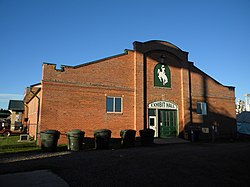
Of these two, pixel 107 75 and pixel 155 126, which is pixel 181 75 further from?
pixel 107 75

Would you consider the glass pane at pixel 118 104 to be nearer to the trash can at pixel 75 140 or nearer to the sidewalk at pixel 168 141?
the sidewalk at pixel 168 141

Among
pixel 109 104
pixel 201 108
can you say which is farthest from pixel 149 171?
Answer: pixel 201 108

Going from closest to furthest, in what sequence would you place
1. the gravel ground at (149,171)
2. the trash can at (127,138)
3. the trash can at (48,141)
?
1. the gravel ground at (149,171)
2. the trash can at (48,141)
3. the trash can at (127,138)

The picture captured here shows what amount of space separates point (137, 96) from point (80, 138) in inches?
266

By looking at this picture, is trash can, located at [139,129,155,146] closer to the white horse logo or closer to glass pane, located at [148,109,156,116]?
glass pane, located at [148,109,156,116]

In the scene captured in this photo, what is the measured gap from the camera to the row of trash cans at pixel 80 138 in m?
12.6

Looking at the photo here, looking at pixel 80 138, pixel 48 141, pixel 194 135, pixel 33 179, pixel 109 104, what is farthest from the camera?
pixel 194 135

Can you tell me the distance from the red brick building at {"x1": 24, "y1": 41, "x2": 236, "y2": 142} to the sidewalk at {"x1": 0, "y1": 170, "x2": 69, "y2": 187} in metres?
7.84

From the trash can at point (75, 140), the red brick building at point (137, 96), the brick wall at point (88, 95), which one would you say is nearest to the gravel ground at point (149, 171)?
the trash can at point (75, 140)

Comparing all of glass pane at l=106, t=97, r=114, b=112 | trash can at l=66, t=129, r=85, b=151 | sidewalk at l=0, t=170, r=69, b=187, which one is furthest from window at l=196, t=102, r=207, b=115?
sidewalk at l=0, t=170, r=69, b=187

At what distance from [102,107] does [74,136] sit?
4.26m

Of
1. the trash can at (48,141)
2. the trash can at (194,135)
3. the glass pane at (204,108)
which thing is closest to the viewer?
the trash can at (48,141)

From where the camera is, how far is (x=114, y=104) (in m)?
17.5

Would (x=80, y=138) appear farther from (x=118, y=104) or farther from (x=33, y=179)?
(x=33, y=179)
